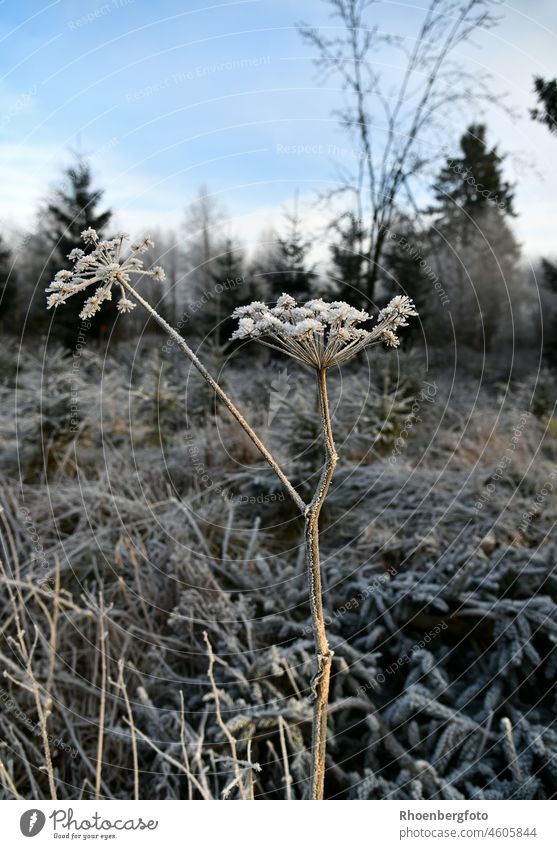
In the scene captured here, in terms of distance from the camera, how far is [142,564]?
2.70 meters

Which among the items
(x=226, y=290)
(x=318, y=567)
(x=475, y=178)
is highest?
(x=475, y=178)

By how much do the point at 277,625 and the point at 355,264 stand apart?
279 cm

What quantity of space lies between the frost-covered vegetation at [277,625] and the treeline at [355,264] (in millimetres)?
866

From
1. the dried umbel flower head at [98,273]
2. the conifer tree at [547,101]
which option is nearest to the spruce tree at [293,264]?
the conifer tree at [547,101]

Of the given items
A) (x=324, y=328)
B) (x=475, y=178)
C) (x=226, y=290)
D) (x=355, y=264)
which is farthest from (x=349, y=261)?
(x=324, y=328)

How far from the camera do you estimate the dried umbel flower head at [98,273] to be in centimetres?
63

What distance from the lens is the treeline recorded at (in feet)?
11.6

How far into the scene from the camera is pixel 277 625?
86.6 inches

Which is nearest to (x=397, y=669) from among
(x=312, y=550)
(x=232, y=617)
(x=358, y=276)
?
(x=232, y=617)

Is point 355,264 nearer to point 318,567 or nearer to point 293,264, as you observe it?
point 293,264

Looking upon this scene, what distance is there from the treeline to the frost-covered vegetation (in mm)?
866
